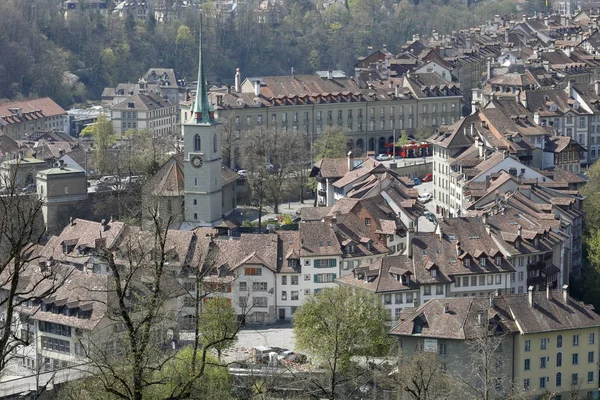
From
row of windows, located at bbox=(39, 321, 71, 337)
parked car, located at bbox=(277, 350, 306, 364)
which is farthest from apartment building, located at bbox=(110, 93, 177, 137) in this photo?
parked car, located at bbox=(277, 350, 306, 364)

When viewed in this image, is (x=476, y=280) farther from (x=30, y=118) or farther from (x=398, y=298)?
(x=30, y=118)

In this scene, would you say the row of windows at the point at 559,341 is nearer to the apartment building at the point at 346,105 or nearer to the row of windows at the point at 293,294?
the row of windows at the point at 293,294

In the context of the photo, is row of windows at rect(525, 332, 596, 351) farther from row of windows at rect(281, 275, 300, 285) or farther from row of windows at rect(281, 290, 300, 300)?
row of windows at rect(281, 275, 300, 285)

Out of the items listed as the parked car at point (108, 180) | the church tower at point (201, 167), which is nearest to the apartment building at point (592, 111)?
the parked car at point (108, 180)

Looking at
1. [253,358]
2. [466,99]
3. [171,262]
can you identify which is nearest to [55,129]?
[466,99]

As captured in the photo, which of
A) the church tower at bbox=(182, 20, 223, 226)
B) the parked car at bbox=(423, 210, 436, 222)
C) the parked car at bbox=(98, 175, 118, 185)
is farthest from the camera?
the parked car at bbox=(98, 175, 118, 185)

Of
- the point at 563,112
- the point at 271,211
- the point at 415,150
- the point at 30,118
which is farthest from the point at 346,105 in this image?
the point at 30,118
